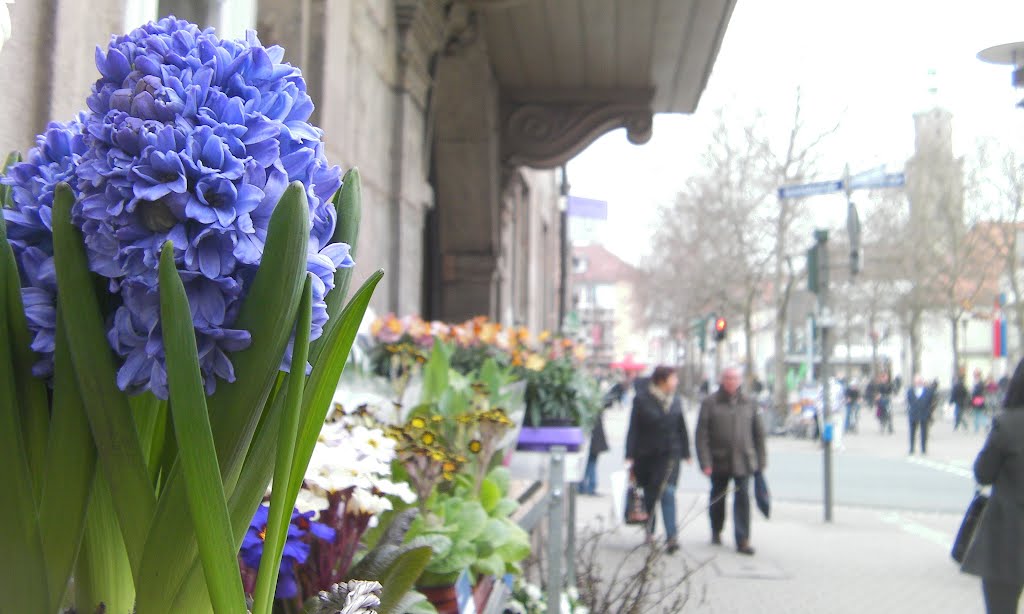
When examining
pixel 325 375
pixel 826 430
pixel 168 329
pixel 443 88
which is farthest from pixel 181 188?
pixel 826 430

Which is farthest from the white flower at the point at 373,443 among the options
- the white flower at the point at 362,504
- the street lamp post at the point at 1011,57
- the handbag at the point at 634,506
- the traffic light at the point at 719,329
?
the traffic light at the point at 719,329

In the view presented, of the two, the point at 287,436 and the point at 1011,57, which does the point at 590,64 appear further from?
the point at 287,436

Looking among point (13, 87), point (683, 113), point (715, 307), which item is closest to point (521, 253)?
point (683, 113)

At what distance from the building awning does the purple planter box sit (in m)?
3.43

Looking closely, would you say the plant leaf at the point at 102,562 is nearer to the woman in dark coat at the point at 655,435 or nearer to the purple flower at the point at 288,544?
the purple flower at the point at 288,544

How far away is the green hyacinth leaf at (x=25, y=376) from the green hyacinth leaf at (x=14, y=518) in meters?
0.02

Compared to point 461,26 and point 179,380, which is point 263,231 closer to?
point 179,380

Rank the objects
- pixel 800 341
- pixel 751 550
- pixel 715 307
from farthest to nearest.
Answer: pixel 800 341, pixel 715 307, pixel 751 550

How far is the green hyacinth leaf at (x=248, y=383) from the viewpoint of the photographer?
995 mm

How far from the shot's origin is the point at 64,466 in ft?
3.46

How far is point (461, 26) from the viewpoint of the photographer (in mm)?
8008

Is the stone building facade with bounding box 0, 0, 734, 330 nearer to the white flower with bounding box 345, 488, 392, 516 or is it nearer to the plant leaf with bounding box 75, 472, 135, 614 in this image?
the white flower with bounding box 345, 488, 392, 516

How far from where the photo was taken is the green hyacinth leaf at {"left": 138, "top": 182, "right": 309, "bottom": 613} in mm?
995

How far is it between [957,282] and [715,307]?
1040cm
